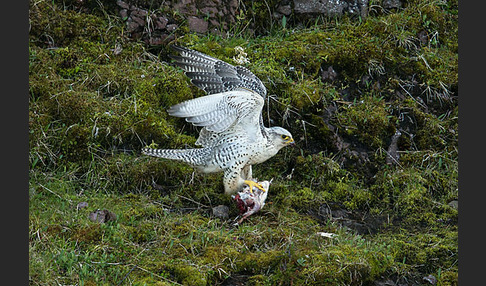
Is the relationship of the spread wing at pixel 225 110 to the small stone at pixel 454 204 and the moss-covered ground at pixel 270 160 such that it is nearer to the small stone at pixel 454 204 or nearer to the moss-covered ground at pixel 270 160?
the moss-covered ground at pixel 270 160

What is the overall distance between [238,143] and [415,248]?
85.6 inches

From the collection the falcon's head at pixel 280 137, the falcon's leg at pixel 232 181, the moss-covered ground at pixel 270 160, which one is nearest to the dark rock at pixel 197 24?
the moss-covered ground at pixel 270 160

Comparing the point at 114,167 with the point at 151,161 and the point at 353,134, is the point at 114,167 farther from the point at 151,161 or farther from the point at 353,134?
the point at 353,134

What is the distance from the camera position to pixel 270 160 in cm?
797

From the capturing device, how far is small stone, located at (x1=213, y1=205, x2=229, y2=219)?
6.84 meters

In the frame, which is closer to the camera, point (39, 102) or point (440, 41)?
point (39, 102)

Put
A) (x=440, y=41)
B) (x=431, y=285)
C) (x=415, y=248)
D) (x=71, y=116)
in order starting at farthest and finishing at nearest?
1. (x=440, y=41)
2. (x=71, y=116)
3. (x=415, y=248)
4. (x=431, y=285)

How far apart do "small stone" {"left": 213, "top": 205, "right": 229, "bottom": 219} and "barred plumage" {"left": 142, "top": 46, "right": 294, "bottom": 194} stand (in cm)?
27

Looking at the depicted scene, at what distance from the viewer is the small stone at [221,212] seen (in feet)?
22.5

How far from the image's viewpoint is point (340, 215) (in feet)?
23.9

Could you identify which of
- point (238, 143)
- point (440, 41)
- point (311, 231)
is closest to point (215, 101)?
point (238, 143)

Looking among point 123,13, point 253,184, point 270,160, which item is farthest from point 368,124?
point 123,13

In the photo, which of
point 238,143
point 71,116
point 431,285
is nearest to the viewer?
point 431,285

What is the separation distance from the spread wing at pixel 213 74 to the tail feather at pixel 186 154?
0.70 m
